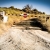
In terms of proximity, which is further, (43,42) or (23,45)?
(43,42)

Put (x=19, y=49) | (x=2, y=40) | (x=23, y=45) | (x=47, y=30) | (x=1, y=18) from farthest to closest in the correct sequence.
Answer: (x=1, y=18)
(x=47, y=30)
(x=2, y=40)
(x=23, y=45)
(x=19, y=49)

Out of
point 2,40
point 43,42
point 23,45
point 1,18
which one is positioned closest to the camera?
point 23,45

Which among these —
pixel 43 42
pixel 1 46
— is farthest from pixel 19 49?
pixel 43 42

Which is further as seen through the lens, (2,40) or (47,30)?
(47,30)

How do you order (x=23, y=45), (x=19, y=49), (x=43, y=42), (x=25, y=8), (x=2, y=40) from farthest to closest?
(x=25, y=8), (x=2, y=40), (x=43, y=42), (x=23, y=45), (x=19, y=49)

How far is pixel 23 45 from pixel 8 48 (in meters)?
1.02

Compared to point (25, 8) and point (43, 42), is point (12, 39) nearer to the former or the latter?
point (43, 42)

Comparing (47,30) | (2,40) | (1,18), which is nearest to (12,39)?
(2,40)

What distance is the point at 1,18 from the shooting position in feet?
63.6

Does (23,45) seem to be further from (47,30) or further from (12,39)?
(47,30)

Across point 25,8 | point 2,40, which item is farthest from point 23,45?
point 25,8

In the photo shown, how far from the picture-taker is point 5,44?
11.4 m

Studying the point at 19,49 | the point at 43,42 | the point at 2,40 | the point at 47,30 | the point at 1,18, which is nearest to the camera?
the point at 19,49

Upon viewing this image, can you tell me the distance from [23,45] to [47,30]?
6.31m
